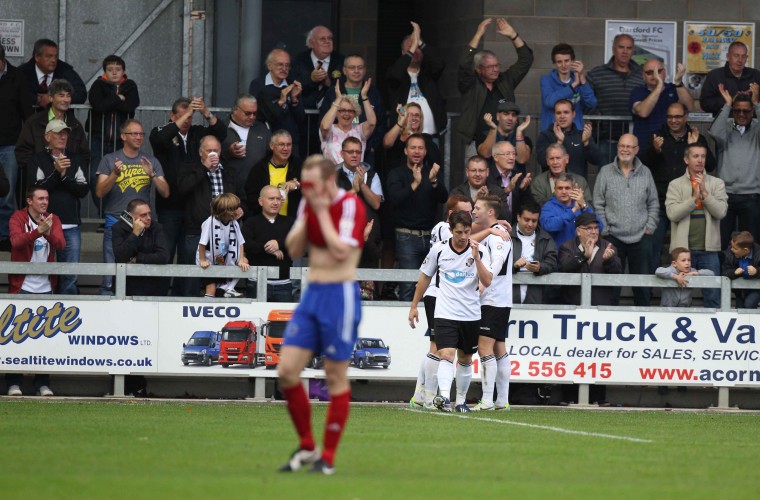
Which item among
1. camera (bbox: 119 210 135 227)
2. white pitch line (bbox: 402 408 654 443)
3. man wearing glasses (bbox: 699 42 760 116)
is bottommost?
white pitch line (bbox: 402 408 654 443)

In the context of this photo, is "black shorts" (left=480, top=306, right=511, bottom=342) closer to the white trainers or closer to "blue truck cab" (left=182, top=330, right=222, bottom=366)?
the white trainers

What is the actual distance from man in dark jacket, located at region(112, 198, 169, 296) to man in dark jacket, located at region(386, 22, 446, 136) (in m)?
3.59

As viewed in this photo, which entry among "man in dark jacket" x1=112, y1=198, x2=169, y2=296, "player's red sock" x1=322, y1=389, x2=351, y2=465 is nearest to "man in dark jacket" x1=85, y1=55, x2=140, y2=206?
"man in dark jacket" x1=112, y1=198, x2=169, y2=296

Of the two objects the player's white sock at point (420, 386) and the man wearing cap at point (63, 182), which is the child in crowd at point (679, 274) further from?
the man wearing cap at point (63, 182)

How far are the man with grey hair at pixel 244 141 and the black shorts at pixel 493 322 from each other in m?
3.85

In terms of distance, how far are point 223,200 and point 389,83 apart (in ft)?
10.4

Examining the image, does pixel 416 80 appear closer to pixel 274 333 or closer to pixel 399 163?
pixel 399 163

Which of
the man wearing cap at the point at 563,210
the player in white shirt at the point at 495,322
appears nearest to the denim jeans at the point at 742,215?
the man wearing cap at the point at 563,210

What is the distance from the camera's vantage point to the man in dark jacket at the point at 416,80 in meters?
17.4

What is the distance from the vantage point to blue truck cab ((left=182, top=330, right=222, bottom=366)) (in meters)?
15.5

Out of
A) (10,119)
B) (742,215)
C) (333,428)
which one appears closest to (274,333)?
(10,119)

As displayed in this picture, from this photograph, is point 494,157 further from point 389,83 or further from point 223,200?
point 223,200

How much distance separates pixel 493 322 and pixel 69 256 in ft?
16.7

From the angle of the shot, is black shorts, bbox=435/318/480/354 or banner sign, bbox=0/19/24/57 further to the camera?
banner sign, bbox=0/19/24/57
